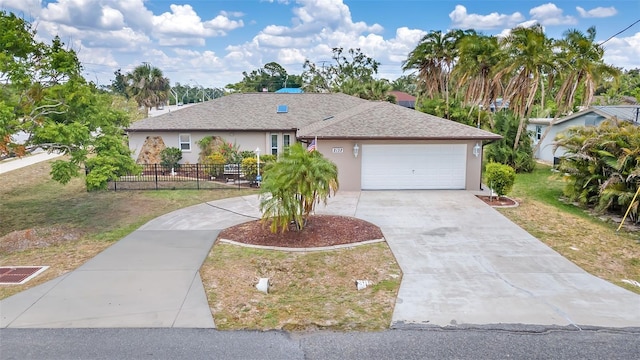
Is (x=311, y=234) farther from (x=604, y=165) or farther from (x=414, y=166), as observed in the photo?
(x=604, y=165)

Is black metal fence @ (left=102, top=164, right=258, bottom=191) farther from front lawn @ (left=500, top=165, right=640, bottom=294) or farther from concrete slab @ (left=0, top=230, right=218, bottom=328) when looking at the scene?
front lawn @ (left=500, top=165, right=640, bottom=294)

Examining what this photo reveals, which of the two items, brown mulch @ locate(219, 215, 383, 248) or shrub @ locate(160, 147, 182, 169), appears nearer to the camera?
brown mulch @ locate(219, 215, 383, 248)

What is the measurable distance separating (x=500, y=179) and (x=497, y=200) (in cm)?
96

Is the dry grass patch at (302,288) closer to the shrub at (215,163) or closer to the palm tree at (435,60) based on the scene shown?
the shrub at (215,163)

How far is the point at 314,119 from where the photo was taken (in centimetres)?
2498

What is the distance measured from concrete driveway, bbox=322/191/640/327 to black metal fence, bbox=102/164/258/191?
23.0 ft

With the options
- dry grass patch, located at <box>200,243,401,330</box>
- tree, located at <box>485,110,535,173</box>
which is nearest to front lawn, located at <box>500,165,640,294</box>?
dry grass patch, located at <box>200,243,401,330</box>

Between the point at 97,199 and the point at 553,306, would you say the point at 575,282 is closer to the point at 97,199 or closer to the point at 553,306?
the point at 553,306

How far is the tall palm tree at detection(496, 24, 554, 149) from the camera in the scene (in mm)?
20781

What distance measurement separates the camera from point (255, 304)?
306 inches

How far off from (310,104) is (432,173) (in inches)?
447

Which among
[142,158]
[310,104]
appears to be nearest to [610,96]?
[310,104]

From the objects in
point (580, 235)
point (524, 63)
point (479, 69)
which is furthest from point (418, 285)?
point (479, 69)

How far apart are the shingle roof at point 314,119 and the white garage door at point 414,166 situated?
0.71 metres
